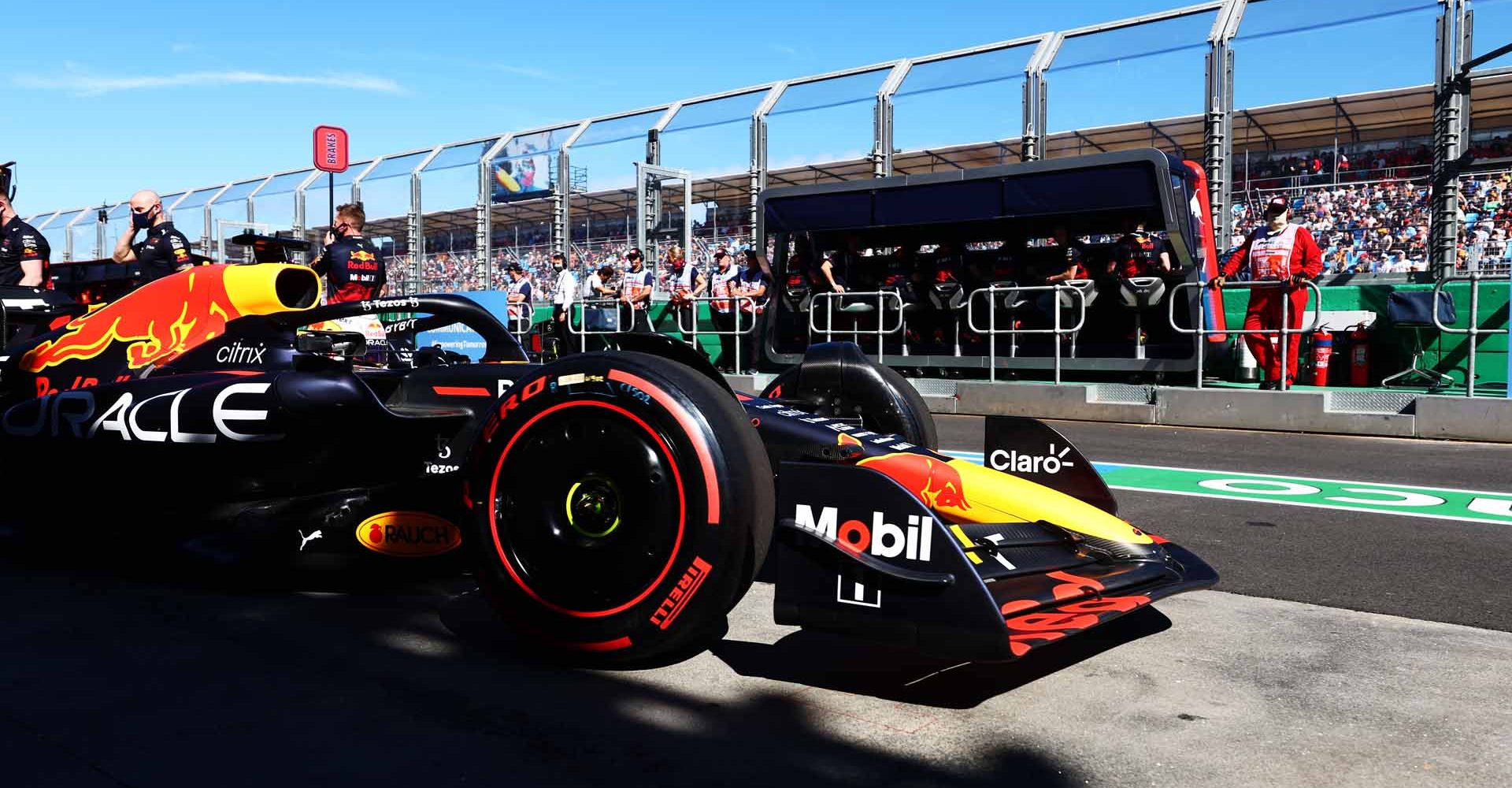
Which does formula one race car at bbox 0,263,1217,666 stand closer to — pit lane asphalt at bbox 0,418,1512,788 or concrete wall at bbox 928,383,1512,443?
pit lane asphalt at bbox 0,418,1512,788

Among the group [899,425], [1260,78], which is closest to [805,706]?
[899,425]

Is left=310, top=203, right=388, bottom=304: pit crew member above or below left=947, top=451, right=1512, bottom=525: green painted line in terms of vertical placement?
above

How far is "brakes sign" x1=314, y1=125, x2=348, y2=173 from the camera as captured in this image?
12.9 m

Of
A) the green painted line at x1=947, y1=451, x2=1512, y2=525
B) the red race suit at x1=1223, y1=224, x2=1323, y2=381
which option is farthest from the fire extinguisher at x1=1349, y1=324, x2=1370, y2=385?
the green painted line at x1=947, y1=451, x2=1512, y2=525

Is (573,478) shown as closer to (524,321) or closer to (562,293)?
(562,293)

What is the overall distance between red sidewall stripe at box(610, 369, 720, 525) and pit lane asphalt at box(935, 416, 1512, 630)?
203 cm

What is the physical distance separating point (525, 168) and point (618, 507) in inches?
671

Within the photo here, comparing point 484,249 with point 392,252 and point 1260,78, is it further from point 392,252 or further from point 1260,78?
point 1260,78

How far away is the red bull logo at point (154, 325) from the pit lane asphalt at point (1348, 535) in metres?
3.85

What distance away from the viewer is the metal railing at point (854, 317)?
1302 centimetres

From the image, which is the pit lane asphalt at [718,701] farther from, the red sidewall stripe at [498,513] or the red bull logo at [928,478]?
the red bull logo at [928,478]

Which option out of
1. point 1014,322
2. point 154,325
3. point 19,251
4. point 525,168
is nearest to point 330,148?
point 19,251

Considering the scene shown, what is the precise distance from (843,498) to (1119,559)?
3.28 feet

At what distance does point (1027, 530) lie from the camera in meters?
3.22
